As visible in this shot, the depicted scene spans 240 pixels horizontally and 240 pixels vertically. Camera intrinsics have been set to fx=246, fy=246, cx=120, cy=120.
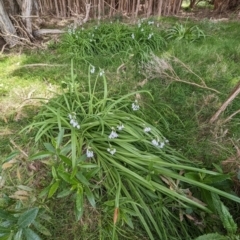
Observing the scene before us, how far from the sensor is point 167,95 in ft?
7.56

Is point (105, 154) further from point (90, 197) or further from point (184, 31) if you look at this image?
point (184, 31)

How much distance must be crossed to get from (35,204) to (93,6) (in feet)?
12.6

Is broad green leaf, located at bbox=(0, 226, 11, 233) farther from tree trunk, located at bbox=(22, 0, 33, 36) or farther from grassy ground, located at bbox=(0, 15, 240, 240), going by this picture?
tree trunk, located at bbox=(22, 0, 33, 36)

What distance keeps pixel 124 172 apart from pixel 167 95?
3.48 ft

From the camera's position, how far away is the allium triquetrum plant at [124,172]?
1.30 meters

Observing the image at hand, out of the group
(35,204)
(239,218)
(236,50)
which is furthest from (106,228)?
(236,50)

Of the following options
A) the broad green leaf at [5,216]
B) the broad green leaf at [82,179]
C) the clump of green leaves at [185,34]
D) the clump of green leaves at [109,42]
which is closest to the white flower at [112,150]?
the broad green leaf at [82,179]

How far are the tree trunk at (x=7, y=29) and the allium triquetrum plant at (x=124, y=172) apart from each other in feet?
6.14

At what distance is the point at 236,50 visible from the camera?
9.73 feet

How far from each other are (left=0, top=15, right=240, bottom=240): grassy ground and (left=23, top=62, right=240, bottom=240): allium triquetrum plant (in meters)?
0.16

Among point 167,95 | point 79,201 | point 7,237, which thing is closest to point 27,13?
point 167,95

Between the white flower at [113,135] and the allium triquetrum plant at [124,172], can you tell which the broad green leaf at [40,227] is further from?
the white flower at [113,135]

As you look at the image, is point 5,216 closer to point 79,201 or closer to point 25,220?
point 25,220

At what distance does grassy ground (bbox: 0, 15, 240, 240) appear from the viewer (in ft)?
5.32
